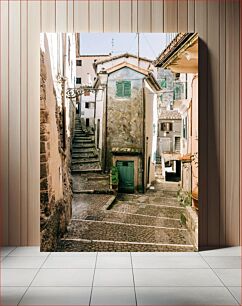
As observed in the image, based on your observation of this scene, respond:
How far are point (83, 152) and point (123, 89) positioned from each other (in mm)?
682

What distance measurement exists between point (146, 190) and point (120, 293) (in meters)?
1.34

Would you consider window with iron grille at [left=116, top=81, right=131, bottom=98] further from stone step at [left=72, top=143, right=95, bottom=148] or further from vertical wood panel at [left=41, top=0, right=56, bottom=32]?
vertical wood panel at [left=41, top=0, right=56, bottom=32]

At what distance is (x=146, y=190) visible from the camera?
13.1ft

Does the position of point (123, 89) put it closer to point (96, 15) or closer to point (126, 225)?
point (96, 15)

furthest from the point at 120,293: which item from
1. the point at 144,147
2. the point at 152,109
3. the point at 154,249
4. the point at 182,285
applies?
the point at 152,109

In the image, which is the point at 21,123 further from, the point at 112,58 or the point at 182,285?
the point at 182,285

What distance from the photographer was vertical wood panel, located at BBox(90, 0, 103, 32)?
397cm

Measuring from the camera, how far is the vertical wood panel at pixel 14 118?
12.9 ft

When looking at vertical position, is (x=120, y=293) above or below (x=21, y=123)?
below

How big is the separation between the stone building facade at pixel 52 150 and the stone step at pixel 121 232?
0.13 m

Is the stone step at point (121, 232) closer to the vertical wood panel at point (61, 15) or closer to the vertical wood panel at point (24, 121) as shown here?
the vertical wood panel at point (24, 121)

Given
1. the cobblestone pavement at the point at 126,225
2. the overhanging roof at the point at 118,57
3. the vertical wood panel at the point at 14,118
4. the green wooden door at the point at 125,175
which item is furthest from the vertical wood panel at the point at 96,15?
the cobblestone pavement at the point at 126,225

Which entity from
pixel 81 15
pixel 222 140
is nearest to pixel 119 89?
pixel 81 15

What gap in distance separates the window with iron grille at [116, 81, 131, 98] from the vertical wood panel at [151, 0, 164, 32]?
0.57 metres
